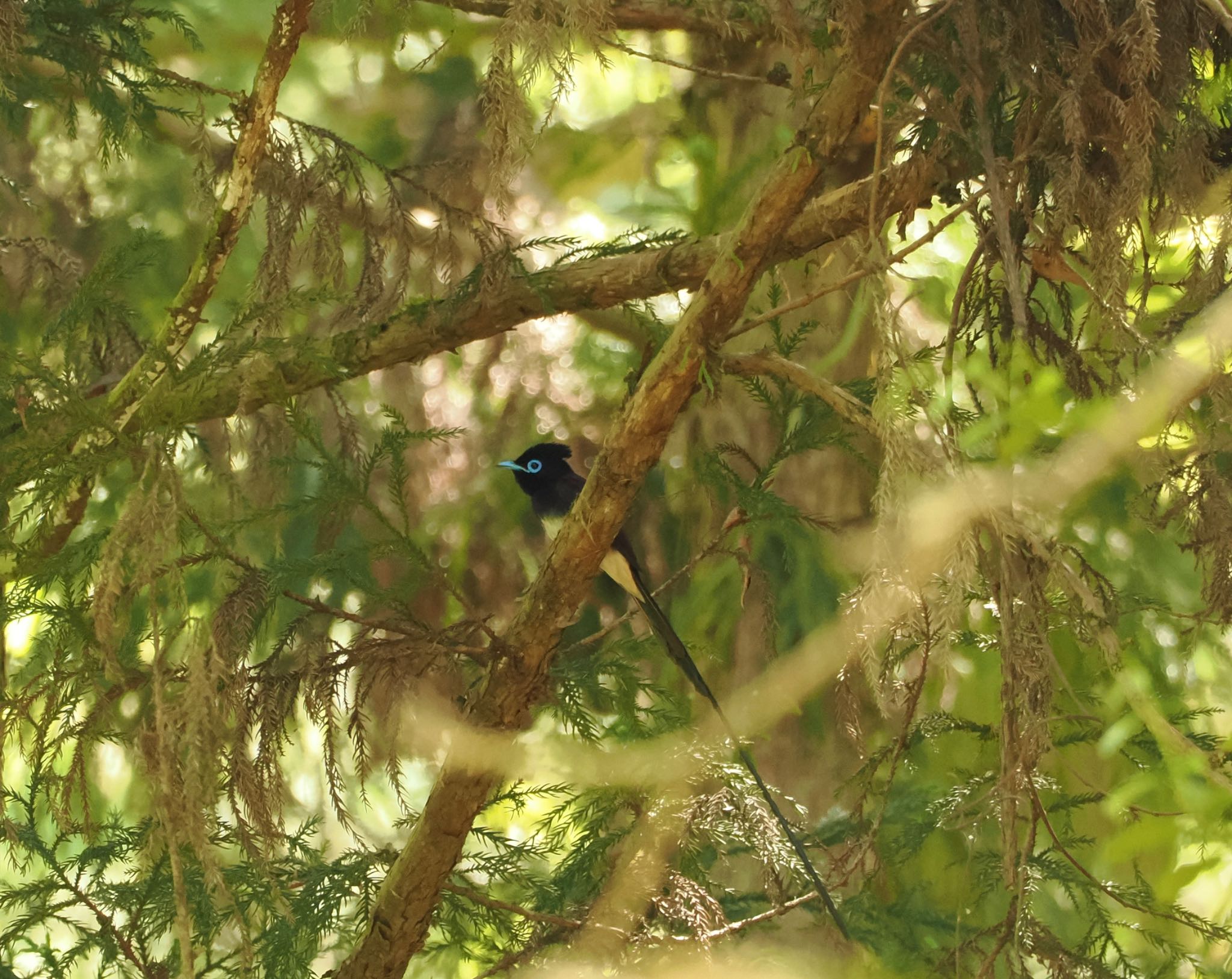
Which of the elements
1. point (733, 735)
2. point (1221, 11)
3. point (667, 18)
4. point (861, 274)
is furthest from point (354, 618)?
point (667, 18)

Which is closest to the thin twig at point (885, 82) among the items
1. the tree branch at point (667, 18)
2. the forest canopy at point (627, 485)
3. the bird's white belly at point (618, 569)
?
the forest canopy at point (627, 485)

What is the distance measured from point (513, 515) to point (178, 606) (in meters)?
2.48

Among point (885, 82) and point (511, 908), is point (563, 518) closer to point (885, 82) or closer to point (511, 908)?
point (511, 908)

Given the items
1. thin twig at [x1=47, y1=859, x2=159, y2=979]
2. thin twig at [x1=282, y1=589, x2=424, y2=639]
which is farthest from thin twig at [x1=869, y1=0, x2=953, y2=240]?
thin twig at [x1=47, y1=859, x2=159, y2=979]

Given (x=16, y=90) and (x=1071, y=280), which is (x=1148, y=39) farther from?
(x=16, y=90)

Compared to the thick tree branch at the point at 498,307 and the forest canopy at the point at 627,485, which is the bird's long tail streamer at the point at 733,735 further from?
the thick tree branch at the point at 498,307

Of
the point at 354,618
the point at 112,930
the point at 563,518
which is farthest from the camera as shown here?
the point at 563,518

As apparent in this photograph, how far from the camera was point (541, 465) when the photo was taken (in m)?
3.71

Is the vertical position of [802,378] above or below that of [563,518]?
below

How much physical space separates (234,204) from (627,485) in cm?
134

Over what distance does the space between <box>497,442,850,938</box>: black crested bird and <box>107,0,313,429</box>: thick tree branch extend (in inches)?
40.7

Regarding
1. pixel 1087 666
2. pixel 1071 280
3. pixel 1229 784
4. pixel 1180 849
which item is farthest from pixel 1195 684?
pixel 1229 784

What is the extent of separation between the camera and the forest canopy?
72.8 inches

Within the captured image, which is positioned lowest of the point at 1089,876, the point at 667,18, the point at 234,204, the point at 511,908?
the point at 1089,876
